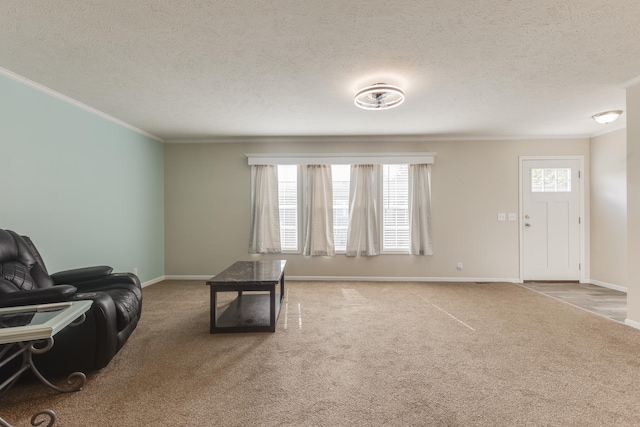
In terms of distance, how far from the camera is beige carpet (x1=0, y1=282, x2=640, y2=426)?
1.60 m

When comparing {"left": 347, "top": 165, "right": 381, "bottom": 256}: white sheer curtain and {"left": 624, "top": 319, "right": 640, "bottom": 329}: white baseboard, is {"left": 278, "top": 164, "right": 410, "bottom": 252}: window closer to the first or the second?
{"left": 347, "top": 165, "right": 381, "bottom": 256}: white sheer curtain

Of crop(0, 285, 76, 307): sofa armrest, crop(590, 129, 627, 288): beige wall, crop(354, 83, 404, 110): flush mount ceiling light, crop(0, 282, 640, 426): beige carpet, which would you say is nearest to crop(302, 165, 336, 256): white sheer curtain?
crop(0, 282, 640, 426): beige carpet

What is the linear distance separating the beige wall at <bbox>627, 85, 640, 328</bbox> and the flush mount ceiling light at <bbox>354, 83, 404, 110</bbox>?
2275 mm

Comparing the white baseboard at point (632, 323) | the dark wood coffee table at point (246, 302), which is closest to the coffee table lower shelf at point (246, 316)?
the dark wood coffee table at point (246, 302)

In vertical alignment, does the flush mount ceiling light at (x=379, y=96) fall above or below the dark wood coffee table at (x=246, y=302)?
above

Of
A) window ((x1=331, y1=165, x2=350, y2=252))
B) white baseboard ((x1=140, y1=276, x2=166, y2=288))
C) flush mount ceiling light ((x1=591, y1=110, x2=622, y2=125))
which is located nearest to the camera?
flush mount ceiling light ((x1=591, y1=110, x2=622, y2=125))

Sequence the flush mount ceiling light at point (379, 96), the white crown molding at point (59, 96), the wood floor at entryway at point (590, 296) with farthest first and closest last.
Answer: the wood floor at entryway at point (590, 296)
the flush mount ceiling light at point (379, 96)
the white crown molding at point (59, 96)

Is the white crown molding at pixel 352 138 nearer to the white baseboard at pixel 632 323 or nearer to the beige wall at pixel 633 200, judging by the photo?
the beige wall at pixel 633 200

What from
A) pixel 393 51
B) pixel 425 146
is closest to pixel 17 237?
pixel 393 51

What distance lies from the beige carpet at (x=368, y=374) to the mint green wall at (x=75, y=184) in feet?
3.92

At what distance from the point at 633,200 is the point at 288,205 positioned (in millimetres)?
4237

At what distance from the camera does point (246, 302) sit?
343cm

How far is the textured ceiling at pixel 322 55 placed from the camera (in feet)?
5.90

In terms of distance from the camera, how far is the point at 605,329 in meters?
2.79
